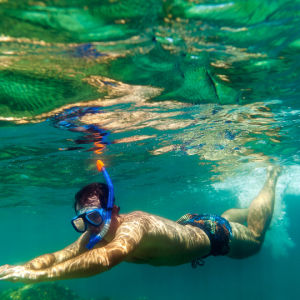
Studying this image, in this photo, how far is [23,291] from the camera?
58.7 ft

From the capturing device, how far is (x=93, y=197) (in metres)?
4.55

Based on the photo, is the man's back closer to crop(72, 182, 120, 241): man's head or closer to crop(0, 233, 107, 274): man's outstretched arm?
crop(72, 182, 120, 241): man's head

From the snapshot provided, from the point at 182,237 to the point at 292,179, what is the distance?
31.9 m

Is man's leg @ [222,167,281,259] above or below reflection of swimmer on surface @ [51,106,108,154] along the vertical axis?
below

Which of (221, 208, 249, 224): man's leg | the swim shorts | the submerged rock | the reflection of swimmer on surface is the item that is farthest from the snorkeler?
the submerged rock

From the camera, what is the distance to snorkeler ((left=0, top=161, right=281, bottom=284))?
2.88m

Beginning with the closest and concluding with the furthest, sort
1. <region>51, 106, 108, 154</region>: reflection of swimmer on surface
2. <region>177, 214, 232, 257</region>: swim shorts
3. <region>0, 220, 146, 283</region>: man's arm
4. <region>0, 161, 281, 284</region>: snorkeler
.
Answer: <region>0, 220, 146, 283</region>: man's arm, <region>0, 161, 281, 284</region>: snorkeler, <region>177, 214, 232, 257</region>: swim shorts, <region>51, 106, 108, 154</region>: reflection of swimmer on surface

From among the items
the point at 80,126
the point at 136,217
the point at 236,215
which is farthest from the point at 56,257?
the point at 236,215

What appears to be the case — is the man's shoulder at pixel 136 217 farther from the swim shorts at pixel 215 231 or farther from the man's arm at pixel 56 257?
the swim shorts at pixel 215 231

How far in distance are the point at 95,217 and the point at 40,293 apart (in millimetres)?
20561

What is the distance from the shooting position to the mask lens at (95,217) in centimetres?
→ 426

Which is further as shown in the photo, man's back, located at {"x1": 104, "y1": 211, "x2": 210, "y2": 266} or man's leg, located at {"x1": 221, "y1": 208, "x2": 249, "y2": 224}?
man's leg, located at {"x1": 221, "y1": 208, "x2": 249, "y2": 224}

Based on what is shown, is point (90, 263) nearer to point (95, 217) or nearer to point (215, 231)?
point (95, 217)

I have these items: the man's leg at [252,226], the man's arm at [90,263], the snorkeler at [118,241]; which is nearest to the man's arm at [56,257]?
the snorkeler at [118,241]
